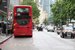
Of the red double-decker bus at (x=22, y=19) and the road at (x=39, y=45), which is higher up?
the red double-decker bus at (x=22, y=19)

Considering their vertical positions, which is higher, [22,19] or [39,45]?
[22,19]

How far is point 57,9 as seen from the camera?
2205 inches

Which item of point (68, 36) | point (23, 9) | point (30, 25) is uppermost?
point (23, 9)

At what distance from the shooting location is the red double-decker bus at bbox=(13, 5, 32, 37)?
2152cm

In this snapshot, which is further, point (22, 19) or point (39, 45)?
point (22, 19)

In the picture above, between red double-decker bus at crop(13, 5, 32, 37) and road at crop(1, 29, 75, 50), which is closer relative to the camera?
road at crop(1, 29, 75, 50)

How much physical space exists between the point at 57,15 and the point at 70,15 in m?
25.0

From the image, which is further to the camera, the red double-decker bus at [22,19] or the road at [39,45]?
the red double-decker bus at [22,19]

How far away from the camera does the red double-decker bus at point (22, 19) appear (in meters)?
21.5

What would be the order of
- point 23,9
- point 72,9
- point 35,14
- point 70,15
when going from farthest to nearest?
point 35,14
point 70,15
point 72,9
point 23,9

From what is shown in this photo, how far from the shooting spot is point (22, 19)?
21797mm

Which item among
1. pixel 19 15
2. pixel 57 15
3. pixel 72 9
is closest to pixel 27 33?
pixel 19 15

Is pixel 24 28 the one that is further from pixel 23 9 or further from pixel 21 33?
pixel 23 9

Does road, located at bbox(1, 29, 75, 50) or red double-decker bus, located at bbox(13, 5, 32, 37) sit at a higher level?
red double-decker bus, located at bbox(13, 5, 32, 37)
